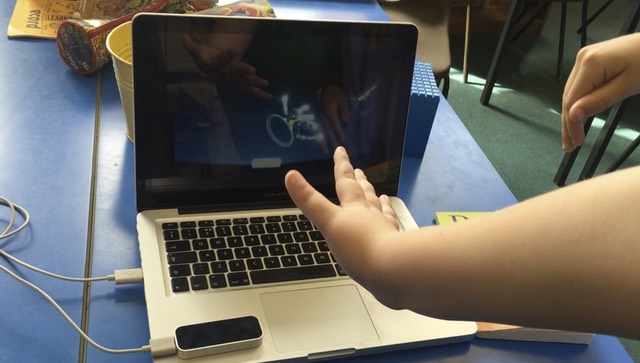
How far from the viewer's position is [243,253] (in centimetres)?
60

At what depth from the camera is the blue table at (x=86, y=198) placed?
1.72 feet

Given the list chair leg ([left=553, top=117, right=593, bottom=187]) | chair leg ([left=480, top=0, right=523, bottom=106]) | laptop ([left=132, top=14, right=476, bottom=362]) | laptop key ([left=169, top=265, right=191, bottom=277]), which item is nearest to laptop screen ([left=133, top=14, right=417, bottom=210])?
laptop ([left=132, top=14, right=476, bottom=362])

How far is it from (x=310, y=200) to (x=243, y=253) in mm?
191

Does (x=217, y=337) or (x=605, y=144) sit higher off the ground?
(x=217, y=337)

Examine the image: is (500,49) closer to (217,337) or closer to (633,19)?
(633,19)

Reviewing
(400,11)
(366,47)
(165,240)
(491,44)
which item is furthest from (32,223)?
(491,44)

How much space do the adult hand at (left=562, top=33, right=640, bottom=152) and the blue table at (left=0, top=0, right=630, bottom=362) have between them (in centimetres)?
23

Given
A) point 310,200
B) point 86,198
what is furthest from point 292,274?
point 86,198

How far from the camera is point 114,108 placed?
33.7 inches

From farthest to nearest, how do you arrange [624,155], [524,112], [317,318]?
[524,112] → [624,155] → [317,318]

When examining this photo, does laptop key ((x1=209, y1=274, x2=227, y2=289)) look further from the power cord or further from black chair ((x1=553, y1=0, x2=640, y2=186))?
black chair ((x1=553, y1=0, x2=640, y2=186))

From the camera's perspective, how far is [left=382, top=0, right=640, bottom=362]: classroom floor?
2.07 m

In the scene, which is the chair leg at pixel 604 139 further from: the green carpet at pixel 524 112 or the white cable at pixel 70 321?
the white cable at pixel 70 321

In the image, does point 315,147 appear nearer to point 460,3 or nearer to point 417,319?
point 417,319
